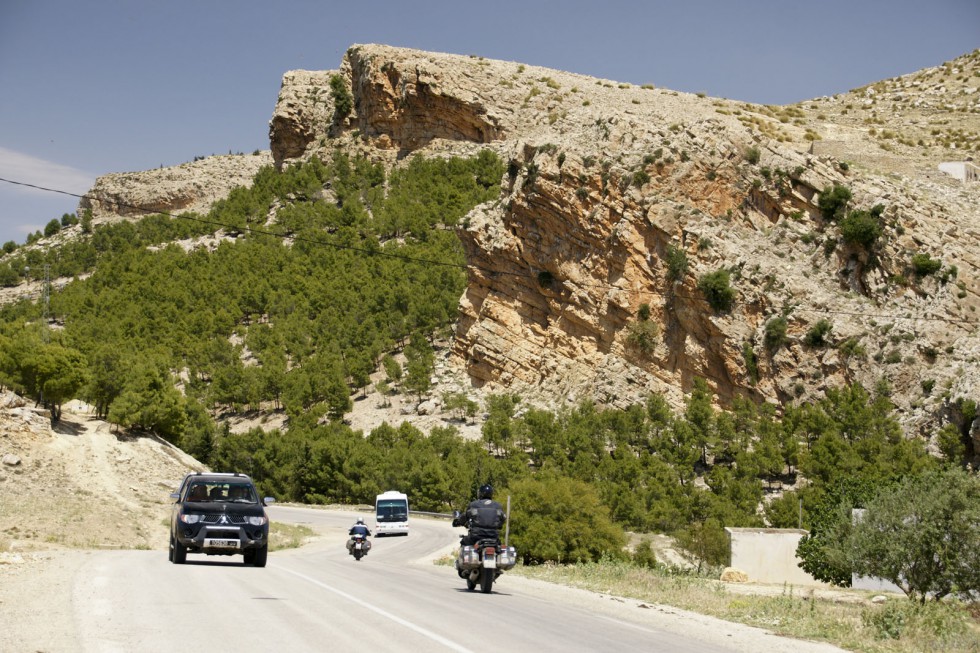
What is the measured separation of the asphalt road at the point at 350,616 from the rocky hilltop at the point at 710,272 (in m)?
41.3

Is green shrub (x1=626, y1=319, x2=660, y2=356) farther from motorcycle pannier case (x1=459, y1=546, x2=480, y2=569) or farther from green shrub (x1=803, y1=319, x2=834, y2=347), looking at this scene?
motorcycle pannier case (x1=459, y1=546, x2=480, y2=569)

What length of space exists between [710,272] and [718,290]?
5.54 feet

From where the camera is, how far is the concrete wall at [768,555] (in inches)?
1501

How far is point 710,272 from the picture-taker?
6122cm

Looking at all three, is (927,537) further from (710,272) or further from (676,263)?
(676,263)

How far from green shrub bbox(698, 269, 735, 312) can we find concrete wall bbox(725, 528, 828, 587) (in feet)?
76.4

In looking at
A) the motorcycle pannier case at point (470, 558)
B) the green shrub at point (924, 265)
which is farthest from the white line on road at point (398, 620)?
the green shrub at point (924, 265)

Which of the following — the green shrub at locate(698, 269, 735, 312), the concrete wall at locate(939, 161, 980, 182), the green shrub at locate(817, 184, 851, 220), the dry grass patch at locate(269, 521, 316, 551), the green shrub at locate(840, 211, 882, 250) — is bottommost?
the dry grass patch at locate(269, 521, 316, 551)

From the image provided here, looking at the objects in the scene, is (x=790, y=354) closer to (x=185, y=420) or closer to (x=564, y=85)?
(x=185, y=420)

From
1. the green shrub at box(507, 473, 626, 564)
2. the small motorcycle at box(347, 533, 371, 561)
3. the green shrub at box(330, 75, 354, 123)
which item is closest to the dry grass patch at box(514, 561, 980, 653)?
the green shrub at box(507, 473, 626, 564)

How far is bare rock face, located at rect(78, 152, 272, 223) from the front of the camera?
15312cm

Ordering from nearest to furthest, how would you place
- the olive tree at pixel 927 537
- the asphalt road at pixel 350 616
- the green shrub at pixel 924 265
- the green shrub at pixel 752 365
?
the asphalt road at pixel 350 616
the olive tree at pixel 927 537
the green shrub at pixel 924 265
the green shrub at pixel 752 365

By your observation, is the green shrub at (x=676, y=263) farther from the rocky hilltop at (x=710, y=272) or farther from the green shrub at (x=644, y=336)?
the green shrub at (x=644, y=336)

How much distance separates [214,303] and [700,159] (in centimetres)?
5214
